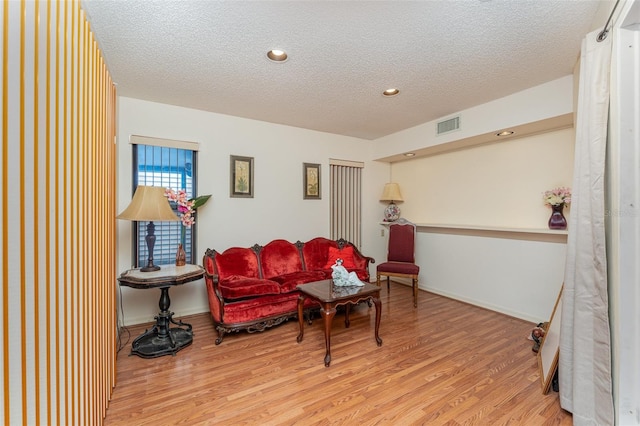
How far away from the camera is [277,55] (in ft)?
7.57

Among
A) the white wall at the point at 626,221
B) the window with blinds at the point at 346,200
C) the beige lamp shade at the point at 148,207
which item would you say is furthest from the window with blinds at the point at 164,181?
the white wall at the point at 626,221

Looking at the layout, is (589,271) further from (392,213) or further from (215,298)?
(392,213)

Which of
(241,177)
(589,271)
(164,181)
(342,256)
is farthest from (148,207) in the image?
(589,271)

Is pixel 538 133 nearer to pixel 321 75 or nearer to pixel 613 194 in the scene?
pixel 613 194

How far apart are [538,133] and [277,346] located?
12.7ft

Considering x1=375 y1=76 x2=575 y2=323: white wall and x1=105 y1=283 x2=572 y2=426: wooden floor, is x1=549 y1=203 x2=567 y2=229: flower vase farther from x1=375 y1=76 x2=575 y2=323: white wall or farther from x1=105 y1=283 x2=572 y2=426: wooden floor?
x1=105 y1=283 x2=572 y2=426: wooden floor

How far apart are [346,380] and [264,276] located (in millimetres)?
1788

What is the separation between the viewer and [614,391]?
1600mm

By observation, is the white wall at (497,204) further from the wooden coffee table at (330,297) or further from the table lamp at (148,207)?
the table lamp at (148,207)

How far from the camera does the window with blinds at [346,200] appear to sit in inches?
188

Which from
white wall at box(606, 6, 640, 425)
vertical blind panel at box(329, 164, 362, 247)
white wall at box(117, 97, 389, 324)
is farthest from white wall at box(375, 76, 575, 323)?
white wall at box(117, 97, 389, 324)

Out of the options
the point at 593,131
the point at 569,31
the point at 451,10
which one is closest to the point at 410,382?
the point at 593,131

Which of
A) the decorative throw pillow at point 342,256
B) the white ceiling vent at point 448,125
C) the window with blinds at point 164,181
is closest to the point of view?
the window with blinds at point 164,181

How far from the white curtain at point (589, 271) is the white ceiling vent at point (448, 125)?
1786 mm
